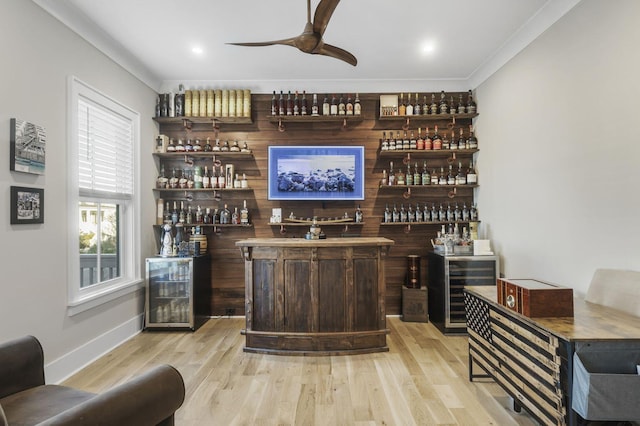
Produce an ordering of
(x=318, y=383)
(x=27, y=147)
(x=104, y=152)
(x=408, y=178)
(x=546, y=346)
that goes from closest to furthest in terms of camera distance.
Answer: (x=546, y=346), (x=27, y=147), (x=318, y=383), (x=104, y=152), (x=408, y=178)

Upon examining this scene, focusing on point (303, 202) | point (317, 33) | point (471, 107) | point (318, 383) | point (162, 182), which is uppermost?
point (471, 107)

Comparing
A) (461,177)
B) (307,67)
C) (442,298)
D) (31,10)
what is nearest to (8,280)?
(31,10)

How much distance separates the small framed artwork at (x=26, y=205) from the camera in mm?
2492

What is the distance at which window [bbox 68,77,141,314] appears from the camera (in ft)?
10.3

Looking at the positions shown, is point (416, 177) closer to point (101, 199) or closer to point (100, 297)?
point (101, 199)

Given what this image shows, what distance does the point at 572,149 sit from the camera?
2.87m

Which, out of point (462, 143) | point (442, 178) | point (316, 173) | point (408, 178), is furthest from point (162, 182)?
point (462, 143)

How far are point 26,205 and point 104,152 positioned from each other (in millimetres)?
1188

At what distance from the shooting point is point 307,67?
4312mm

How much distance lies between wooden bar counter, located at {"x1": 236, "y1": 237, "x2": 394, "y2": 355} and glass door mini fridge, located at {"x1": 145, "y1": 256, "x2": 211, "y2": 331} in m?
1.13

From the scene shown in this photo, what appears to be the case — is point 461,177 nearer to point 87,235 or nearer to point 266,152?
point 266,152

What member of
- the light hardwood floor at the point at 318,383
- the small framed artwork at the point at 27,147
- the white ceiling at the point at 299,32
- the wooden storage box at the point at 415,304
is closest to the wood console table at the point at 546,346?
the light hardwood floor at the point at 318,383

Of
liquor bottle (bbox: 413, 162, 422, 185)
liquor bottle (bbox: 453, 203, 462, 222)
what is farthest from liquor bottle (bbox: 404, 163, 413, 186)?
liquor bottle (bbox: 453, 203, 462, 222)

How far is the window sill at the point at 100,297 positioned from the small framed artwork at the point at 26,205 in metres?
0.82
